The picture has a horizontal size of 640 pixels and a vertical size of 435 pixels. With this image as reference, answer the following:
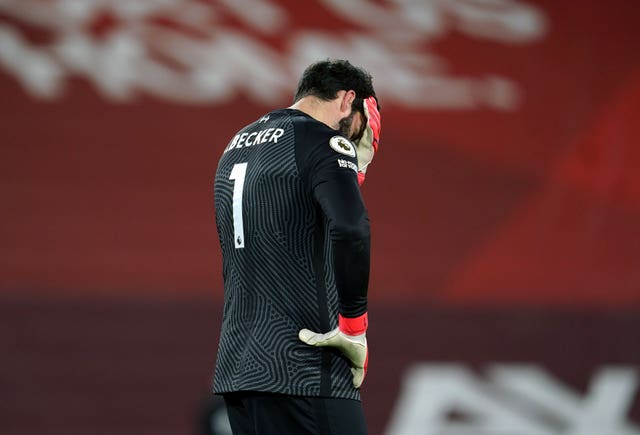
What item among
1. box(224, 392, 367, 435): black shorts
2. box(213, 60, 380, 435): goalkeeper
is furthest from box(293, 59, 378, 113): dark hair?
box(224, 392, 367, 435): black shorts

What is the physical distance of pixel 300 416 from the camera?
2.52m

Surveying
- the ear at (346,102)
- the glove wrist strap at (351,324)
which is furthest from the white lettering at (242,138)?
the glove wrist strap at (351,324)

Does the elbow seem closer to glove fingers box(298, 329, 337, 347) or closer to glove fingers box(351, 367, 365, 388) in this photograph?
glove fingers box(298, 329, 337, 347)

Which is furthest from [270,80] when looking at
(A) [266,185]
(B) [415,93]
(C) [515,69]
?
(A) [266,185]

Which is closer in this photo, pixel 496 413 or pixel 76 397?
pixel 76 397

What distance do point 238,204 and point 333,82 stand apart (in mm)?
424

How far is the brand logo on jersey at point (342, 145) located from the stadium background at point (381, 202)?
144 inches

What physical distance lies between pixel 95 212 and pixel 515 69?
8.98 feet

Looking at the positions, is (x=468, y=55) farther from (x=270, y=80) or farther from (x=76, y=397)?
(x=76, y=397)

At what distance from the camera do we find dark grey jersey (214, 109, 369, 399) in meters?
2.48

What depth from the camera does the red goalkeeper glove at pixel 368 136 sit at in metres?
2.82

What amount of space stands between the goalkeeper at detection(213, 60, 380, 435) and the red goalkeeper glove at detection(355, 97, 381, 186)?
0.23 metres

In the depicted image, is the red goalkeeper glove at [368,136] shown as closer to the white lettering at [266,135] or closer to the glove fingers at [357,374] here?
the white lettering at [266,135]

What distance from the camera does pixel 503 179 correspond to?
6.63 m
